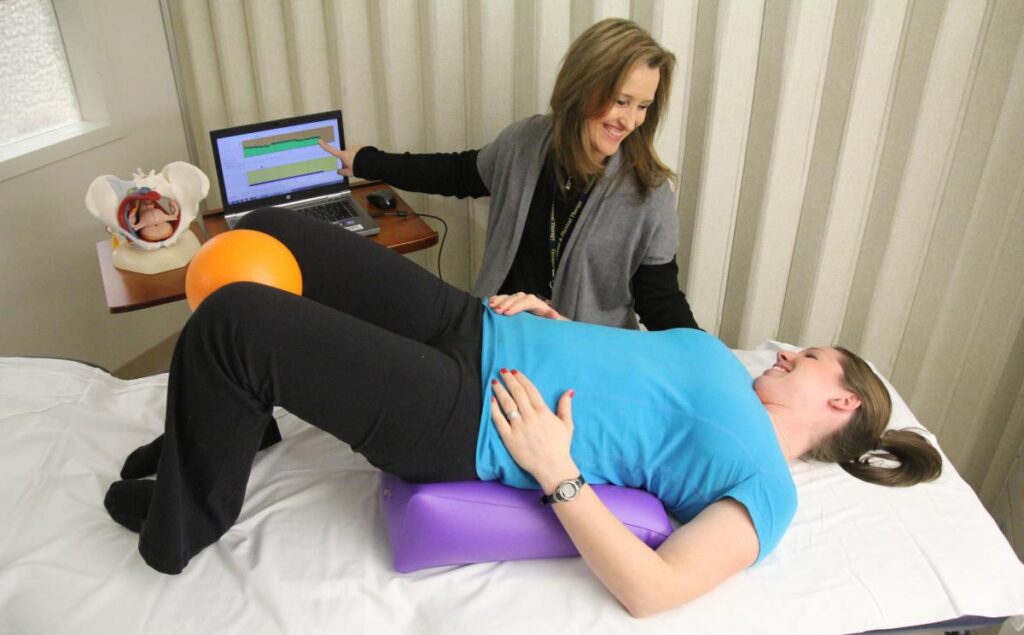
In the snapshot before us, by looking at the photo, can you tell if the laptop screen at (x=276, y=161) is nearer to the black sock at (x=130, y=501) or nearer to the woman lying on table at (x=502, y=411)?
the woman lying on table at (x=502, y=411)

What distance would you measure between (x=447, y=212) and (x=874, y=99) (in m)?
1.22

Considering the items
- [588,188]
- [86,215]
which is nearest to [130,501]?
[588,188]

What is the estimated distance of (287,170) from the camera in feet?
6.79

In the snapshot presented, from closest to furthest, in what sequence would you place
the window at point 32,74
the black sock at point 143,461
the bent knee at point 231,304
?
the bent knee at point 231,304, the black sock at point 143,461, the window at point 32,74

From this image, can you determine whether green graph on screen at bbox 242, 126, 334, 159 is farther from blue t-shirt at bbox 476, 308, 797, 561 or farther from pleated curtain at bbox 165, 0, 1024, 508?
blue t-shirt at bbox 476, 308, 797, 561

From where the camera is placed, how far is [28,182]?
2037mm

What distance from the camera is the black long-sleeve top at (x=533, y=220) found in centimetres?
182

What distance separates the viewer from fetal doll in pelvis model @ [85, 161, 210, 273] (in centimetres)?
178

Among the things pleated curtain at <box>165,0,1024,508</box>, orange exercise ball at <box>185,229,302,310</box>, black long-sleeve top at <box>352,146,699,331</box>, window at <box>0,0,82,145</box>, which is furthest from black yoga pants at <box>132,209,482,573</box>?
window at <box>0,0,82,145</box>

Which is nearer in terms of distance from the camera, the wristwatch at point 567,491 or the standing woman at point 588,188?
the wristwatch at point 567,491

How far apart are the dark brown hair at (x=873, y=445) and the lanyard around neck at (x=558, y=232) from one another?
2.22ft

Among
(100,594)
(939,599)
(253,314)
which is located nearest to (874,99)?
(939,599)

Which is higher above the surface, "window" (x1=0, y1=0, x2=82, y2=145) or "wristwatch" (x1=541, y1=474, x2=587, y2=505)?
"window" (x1=0, y1=0, x2=82, y2=145)

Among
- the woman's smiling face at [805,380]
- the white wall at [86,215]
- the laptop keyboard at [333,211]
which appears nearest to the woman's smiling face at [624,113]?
the woman's smiling face at [805,380]
